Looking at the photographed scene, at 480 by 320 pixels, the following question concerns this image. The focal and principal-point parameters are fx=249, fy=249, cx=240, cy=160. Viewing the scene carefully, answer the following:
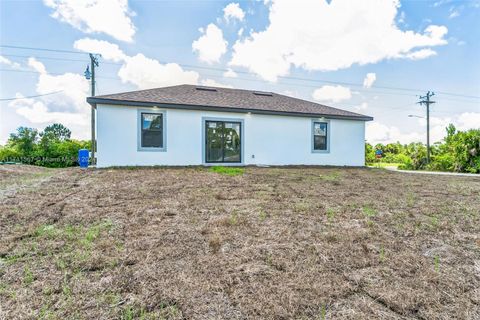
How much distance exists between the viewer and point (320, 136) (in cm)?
1223

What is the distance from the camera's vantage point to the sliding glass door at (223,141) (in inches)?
416

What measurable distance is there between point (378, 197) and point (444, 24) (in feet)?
46.2

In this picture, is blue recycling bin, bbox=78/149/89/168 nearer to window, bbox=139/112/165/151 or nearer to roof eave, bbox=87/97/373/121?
roof eave, bbox=87/97/373/121

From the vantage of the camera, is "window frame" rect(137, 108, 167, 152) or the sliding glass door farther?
the sliding glass door

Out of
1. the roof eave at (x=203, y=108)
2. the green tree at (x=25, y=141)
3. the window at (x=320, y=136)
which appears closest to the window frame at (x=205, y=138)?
the roof eave at (x=203, y=108)

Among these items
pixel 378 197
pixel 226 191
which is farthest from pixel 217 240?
pixel 378 197

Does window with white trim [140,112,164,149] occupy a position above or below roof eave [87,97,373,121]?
below

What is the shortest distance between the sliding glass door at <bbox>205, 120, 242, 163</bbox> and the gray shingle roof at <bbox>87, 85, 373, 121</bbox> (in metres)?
0.73

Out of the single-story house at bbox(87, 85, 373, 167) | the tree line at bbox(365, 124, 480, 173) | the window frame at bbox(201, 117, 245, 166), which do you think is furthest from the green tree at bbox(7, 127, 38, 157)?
the tree line at bbox(365, 124, 480, 173)

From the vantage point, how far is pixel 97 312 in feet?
5.32

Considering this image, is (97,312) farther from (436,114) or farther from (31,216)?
(436,114)

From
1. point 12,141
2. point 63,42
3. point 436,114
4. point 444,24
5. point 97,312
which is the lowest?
point 97,312


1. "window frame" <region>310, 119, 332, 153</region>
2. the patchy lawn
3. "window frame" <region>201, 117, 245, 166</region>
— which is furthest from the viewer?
"window frame" <region>310, 119, 332, 153</region>

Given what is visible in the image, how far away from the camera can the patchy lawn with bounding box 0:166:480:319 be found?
1.73m
